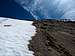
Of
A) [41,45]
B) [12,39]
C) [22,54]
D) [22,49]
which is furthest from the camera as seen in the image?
[12,39]

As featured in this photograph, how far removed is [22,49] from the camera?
1526 cm

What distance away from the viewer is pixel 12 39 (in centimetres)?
1880

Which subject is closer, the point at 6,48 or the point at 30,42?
the point at 6,48

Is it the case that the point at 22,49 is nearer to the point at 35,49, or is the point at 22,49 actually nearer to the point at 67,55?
the point at 35,49

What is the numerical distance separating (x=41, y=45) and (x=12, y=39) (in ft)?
11.9

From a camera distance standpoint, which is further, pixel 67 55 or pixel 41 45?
pixel 41 45

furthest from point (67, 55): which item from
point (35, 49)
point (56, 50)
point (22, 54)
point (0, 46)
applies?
point (0, 46)

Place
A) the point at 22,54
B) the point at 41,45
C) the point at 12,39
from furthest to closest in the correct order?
the point at 12,39, the point at 41,45, the point at 22,54

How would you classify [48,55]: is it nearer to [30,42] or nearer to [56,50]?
[56,50]

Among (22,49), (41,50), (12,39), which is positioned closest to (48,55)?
(41,50)

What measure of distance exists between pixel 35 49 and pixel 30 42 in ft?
7.07

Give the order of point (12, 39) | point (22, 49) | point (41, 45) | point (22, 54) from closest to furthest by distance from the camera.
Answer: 1. point (22, 54)
2. point (22, 49)
3. point (41, 45)
4. point (12, 39)

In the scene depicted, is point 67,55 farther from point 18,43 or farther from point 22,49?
point 18,43

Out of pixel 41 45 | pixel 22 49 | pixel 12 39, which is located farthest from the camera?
pixel 12 39
